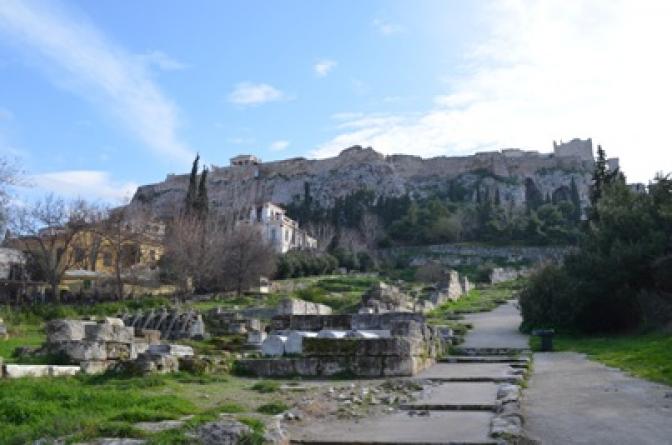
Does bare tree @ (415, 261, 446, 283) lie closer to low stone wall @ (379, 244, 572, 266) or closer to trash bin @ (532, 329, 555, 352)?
low stone wall @ (379, 244, 572, 266)

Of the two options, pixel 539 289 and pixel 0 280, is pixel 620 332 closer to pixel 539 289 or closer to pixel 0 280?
pixel 539 289

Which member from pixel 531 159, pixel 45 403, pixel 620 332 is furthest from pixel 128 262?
pixel 531 159

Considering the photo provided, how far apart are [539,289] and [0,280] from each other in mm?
29723

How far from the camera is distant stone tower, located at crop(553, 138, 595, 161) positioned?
Answer: 4979 inches

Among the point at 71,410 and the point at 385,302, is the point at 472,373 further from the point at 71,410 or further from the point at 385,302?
the point at 385,302

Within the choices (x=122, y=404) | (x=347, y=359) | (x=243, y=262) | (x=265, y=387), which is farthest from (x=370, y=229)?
(x=122, y=404)

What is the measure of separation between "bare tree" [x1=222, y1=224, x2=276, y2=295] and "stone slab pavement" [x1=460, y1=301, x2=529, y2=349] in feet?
52.4

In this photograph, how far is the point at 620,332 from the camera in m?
22.8

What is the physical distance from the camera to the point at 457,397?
8.97 meters

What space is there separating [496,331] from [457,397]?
16839 mm

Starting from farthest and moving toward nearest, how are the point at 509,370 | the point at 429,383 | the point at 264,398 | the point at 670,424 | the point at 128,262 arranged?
the point at 128,262 → the point at 509,370 → the point at 429,383 → the point at 264,398 → the point at 670,424

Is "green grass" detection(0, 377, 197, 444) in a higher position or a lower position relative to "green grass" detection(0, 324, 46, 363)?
higher

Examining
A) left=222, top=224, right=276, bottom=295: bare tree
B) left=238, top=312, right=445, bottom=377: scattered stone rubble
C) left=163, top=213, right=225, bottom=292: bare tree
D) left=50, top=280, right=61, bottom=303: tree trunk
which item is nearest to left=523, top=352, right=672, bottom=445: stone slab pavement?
left=238, top=312, right=445, bottom=377: scattered stone rubble

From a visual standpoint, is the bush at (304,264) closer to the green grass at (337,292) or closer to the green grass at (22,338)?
the green grass at (337,292)
